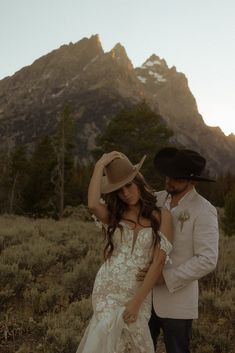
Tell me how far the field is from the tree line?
15.9 m

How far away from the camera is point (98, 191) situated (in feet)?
11.4

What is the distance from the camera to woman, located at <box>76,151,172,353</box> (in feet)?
11.0

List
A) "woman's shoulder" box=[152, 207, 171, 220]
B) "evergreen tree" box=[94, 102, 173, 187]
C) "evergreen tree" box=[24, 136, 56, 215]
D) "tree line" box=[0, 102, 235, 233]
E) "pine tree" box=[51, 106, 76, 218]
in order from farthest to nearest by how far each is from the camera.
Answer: "evergreen tree" box=[24, 136, 56, 215], "pine tree" box=[51, 106, 76, 218], "tree line" box=[0, 102, 235, 233], "evergreen tree" box=[94, 102, 173, 187], "woman's shoulder" box=[152, 207, 171, 220]

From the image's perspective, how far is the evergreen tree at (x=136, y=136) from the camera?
26.5 metres

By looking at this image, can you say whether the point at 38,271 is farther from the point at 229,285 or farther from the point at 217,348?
the point at 217,348

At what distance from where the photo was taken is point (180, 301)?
3514 mm

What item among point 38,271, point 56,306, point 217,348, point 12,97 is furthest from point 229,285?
point 12,97

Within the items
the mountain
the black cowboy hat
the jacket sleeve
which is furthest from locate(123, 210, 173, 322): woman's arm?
the mountain

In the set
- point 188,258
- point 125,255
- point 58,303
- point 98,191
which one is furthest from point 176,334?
point 58,303

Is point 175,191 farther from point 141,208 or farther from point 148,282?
point 148,282

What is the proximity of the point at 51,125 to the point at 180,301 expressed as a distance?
129 meters

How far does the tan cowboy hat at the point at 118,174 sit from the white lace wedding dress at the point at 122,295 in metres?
0.29

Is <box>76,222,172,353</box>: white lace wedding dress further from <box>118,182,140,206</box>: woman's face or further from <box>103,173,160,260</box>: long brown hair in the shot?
<box>118,182,140,206</box>: woman's face

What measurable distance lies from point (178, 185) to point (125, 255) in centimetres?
66
